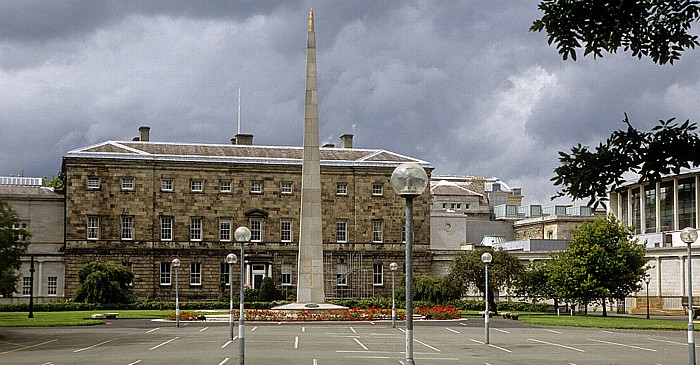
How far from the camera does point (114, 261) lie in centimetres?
8950

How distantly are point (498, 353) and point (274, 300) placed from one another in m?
51.7

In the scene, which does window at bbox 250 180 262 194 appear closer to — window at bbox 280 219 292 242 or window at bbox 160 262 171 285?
window at bbox 280 219 292 242

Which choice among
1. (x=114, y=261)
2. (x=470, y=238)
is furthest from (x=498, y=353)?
(x=470, y=238)

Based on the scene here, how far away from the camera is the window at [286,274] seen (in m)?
93.5

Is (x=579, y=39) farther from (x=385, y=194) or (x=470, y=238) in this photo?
(x=470, y=238)

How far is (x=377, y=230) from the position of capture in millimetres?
96500

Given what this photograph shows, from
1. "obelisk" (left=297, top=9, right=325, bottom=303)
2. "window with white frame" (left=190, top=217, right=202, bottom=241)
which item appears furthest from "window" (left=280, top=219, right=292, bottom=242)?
"obelisk" (left=297, top=9, right=325, bottom=303)

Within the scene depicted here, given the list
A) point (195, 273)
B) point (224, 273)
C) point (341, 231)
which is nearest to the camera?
point (195, 273)

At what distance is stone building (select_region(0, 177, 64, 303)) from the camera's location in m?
89.3

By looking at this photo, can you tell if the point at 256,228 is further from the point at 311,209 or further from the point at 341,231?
the point at 311,209

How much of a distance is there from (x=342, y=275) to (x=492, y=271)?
23.4 metres

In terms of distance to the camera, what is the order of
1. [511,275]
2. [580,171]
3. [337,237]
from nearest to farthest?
1. [580,171]
2. [511,275]
3. [337,237]

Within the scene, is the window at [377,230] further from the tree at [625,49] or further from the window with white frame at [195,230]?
the tree at [625,49]

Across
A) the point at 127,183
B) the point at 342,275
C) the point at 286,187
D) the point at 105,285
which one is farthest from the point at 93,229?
the point at 342,275
